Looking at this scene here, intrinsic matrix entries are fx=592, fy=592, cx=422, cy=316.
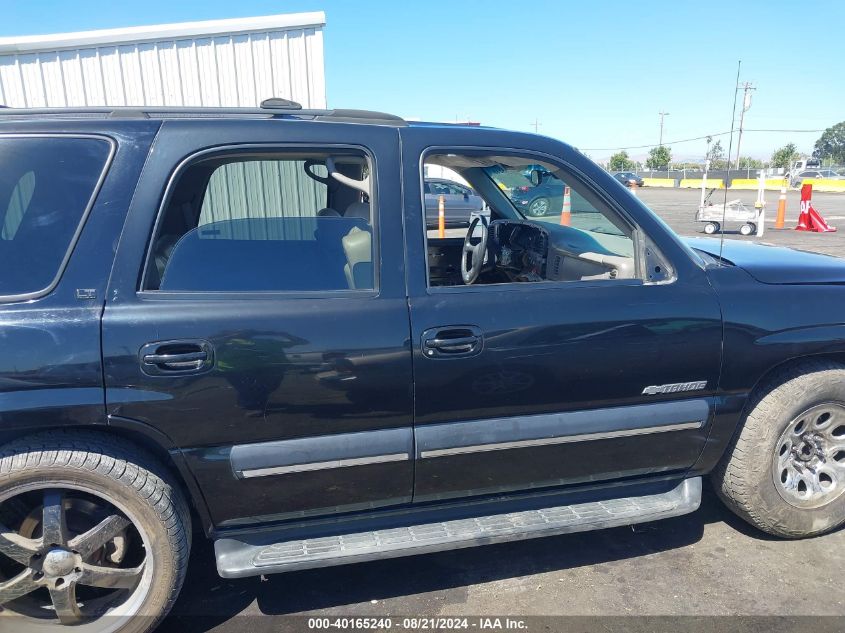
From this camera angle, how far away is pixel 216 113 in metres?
2.32

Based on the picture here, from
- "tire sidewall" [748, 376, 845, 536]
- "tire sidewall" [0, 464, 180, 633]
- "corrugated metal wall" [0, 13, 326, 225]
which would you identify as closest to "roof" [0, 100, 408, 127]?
"tire sidewall" [0, 464, 180, 633]

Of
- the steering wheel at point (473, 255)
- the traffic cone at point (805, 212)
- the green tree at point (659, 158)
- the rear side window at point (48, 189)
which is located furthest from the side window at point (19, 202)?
the green tree at point (659, 158)

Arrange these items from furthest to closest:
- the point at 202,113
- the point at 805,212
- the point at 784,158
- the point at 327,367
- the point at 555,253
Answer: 1. the point at 784,158
2. the point at 805,212
3. the point at 555,253
4. the point at 202,113
5. the point at 327,367

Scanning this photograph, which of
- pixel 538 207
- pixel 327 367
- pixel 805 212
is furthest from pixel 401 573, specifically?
pixel 805 212

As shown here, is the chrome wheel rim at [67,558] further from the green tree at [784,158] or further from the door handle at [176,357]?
the green tree at [784,158]

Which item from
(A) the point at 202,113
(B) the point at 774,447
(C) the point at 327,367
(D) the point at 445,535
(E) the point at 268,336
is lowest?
(D) the point at 445,535

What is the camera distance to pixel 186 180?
2.36m

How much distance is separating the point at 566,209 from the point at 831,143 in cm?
9825

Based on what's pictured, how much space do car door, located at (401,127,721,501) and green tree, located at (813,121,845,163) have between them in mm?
94504

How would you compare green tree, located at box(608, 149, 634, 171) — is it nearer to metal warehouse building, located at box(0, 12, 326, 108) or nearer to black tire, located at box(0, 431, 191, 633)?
metal warehouse building, located at box(0, 12, 326, 108)

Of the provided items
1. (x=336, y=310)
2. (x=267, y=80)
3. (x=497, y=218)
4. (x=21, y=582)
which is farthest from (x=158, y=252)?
(x=267, y=80)

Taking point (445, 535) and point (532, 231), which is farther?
point (532, 231)

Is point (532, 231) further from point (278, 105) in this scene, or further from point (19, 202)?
point (19, 202)

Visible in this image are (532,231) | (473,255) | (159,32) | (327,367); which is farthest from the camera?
(159,32)
